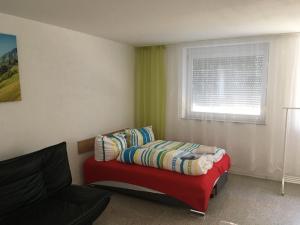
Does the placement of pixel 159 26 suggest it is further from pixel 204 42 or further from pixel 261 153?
pixel 261 153

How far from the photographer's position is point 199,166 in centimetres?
281

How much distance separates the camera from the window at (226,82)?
149 inches

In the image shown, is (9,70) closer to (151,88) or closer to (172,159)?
(172,159)

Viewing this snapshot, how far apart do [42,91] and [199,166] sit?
2.07 metres

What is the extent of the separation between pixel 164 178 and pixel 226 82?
78.9 inches

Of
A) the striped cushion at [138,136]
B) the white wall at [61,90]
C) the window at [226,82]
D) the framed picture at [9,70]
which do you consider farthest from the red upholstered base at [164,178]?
the framed picture at [9,70]

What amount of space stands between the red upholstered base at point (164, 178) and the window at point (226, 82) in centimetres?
91

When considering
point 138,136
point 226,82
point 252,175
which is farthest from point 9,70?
point 252,175

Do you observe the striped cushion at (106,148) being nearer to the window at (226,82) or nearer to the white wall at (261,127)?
the white wall at (261,127)

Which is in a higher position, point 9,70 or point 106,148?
point 9,70

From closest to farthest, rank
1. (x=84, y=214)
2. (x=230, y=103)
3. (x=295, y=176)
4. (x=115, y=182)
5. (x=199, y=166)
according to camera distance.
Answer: (x=84, y=214)
(x=199, y=166)
(x=115, y=182)
(x=295, y=176)
(x=230, y=103)

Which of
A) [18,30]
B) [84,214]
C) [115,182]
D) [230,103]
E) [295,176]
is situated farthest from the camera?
[230,103]

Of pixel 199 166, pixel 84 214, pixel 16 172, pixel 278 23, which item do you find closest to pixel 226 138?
pixel 199 166

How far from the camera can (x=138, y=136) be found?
389 cm
